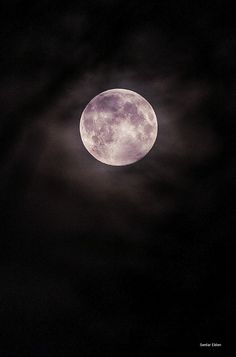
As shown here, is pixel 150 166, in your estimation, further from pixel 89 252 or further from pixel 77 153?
pixel 89 252

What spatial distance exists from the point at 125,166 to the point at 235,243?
1564mm

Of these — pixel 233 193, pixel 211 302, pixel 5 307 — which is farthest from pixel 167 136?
pixel 5 307

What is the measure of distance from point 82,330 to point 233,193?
371 centimetres

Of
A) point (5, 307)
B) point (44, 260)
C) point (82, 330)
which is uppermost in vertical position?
point (44, 260)

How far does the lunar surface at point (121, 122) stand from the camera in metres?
3.09

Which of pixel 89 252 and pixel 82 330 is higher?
pixel 89 252

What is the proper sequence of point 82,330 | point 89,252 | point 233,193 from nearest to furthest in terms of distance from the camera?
point 233,193 → point 89,252 → point 82,330

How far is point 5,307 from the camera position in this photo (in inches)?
243

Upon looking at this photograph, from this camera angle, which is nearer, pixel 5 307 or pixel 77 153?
pixel 77 153

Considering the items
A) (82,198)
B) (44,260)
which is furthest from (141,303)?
(82,198)

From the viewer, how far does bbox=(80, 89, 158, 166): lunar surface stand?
10.2 feet

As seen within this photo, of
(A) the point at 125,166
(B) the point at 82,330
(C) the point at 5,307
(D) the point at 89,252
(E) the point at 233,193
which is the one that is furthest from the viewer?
(C) the point at 5,307

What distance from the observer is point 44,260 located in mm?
4898

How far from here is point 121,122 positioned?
3105 millimetres
